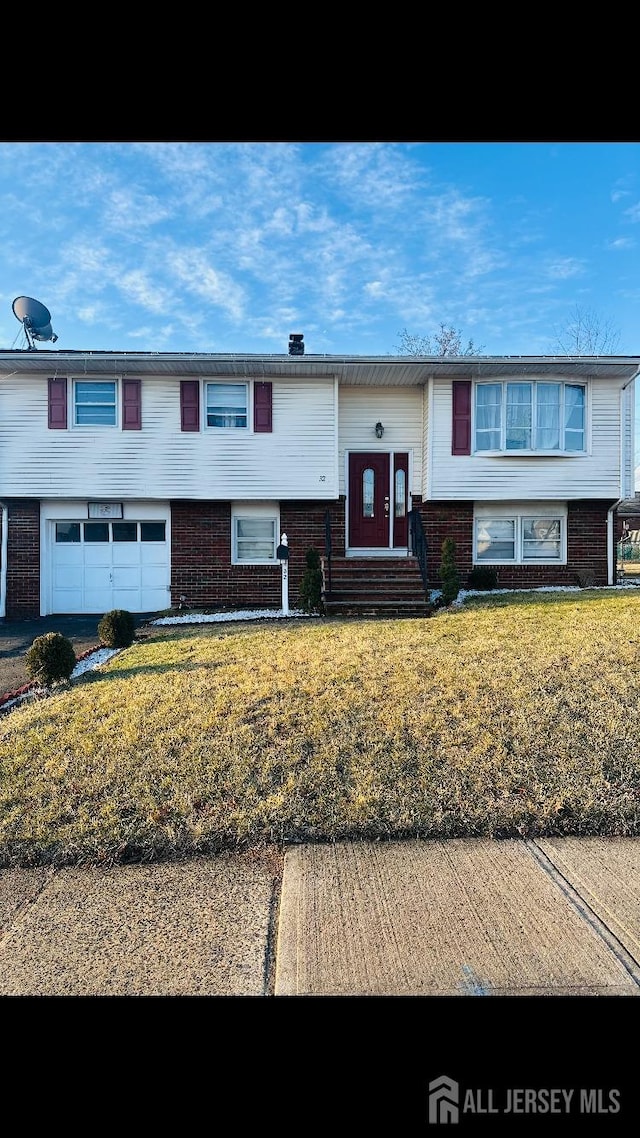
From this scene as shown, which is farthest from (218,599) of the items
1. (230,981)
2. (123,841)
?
(230,981)

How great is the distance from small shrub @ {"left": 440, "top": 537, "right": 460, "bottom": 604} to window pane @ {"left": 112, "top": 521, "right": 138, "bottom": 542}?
6.86 m

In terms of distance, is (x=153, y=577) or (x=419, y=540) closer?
(x=419, y=540)

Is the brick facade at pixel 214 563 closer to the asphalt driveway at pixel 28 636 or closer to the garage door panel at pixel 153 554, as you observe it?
the garage door panel at pixel 153 554

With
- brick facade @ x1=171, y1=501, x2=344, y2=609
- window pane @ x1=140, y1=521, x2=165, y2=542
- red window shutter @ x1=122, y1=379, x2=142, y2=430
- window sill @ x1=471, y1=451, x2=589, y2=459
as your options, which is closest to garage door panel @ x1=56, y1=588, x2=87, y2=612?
window pane @ x1=140, y1=521, x2=165, y2=542

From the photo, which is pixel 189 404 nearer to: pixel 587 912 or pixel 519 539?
pixel 519 539

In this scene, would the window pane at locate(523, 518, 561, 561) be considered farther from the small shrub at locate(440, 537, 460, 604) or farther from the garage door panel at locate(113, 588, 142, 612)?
the garage door panel at locate(113, 588, 142, 612)

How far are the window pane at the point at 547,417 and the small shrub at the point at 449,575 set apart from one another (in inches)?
127

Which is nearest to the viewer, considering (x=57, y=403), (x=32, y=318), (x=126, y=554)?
(x=57, y=403)

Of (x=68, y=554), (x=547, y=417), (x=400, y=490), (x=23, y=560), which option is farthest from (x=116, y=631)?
(x=547, y=417)

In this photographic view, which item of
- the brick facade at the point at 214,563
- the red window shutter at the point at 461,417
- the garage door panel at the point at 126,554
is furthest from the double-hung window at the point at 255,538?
the red window shutter at the point at 461,417

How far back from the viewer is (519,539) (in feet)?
43.6

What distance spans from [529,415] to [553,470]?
1328mm

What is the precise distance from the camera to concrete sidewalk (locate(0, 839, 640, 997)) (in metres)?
2.28

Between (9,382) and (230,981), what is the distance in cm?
1305
